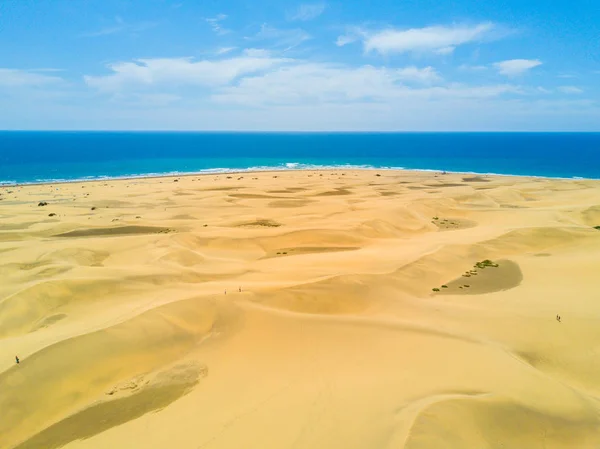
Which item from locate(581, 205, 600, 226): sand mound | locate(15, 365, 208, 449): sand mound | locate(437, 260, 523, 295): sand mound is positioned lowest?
locate(15, 365, 208, 449): sand mound

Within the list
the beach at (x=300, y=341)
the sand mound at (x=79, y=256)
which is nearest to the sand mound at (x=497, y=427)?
the beach at (x=300, y=341)

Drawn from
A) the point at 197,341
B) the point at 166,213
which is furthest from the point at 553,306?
the point at 166,213

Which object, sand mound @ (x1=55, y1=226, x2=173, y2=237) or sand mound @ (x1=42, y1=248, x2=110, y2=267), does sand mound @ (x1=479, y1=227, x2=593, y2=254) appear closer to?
sand mound @ (x1=42, y1=248, x2=110, y2=267)

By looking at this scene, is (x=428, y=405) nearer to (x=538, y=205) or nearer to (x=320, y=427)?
(x=320, y=427)

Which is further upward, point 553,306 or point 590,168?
point 590,168

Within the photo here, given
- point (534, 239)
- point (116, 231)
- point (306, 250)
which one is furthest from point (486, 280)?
point (116, 231)

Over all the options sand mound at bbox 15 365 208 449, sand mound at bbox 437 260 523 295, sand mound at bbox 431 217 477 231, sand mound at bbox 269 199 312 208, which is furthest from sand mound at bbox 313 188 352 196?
sand mound at bbox 15 365 208 449

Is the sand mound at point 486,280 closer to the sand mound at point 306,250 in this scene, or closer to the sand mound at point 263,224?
the sand mound at point 306,250
